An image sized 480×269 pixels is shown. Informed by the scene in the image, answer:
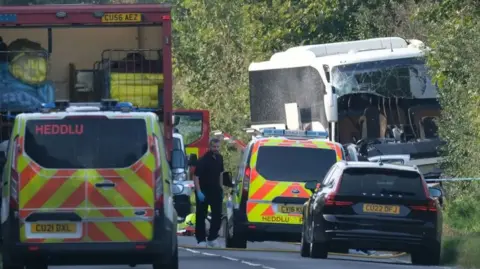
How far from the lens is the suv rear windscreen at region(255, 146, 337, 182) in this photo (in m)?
24.0

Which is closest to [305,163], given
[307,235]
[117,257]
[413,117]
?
[307,235]

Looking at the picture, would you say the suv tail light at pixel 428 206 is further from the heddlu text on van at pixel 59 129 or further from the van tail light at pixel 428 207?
the heddlu text on van at pixel 59 129

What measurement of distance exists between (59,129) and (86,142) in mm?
301

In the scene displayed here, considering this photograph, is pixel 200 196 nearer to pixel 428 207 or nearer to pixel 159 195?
pixel 428 207

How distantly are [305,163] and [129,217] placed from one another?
8569 millimetres

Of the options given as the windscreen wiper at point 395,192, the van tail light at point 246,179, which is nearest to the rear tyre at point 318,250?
the windscreen wiper at point 395,192

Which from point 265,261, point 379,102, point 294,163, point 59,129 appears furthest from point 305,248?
point 379,102

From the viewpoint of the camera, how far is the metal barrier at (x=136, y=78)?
20.7 metres

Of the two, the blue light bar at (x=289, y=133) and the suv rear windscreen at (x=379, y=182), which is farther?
the blue light bar at (x=289, y=133)

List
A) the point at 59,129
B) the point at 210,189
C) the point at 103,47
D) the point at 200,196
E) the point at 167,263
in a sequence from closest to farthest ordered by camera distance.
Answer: the point at 59,129, the point at 167,263, the point at 103,47, the point at 200,196, the point at 210,189

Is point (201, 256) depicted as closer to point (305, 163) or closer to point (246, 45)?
point (305, 163)

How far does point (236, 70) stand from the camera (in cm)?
5081

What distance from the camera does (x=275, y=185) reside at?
23.9 metres

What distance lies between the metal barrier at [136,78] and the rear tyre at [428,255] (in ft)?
13.4
